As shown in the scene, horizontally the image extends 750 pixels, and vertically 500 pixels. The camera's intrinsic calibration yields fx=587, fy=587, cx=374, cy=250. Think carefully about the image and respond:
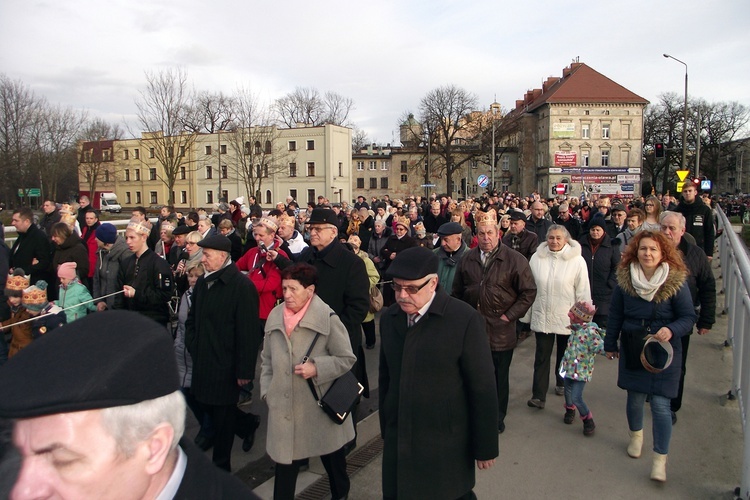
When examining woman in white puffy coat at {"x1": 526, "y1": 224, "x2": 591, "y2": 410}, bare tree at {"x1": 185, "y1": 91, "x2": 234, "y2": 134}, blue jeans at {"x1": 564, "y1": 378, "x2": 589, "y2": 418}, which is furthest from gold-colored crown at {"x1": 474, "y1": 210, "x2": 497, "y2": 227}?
bare tree at {"x1": 185, "y1": 91, "x2": 234, "y2": 134}

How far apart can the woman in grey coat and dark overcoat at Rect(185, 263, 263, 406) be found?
1.92ft

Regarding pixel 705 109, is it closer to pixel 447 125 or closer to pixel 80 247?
pixel 447 125

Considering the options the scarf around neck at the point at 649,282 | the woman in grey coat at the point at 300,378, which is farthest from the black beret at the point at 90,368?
the scarf around neck at the point at 649,282

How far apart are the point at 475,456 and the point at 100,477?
242 cm

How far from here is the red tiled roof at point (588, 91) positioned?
262 feet

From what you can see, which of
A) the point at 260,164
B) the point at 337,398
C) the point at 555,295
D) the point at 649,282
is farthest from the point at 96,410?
the point at 260,164

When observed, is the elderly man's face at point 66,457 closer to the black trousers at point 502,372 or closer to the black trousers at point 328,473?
the black trousers at point 328,473

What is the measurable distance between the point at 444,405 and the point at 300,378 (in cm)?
113

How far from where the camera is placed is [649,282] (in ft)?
15.2

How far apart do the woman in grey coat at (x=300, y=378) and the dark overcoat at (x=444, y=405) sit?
0.82 metres

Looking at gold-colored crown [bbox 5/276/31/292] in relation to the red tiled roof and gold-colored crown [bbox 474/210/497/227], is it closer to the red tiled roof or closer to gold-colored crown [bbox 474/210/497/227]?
gold-colored crown [bbox 474/210/497/227]

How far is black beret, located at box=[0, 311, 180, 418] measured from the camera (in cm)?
122

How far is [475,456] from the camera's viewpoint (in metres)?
3.32

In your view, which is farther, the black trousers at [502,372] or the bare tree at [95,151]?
the bare tree at [95,151]
